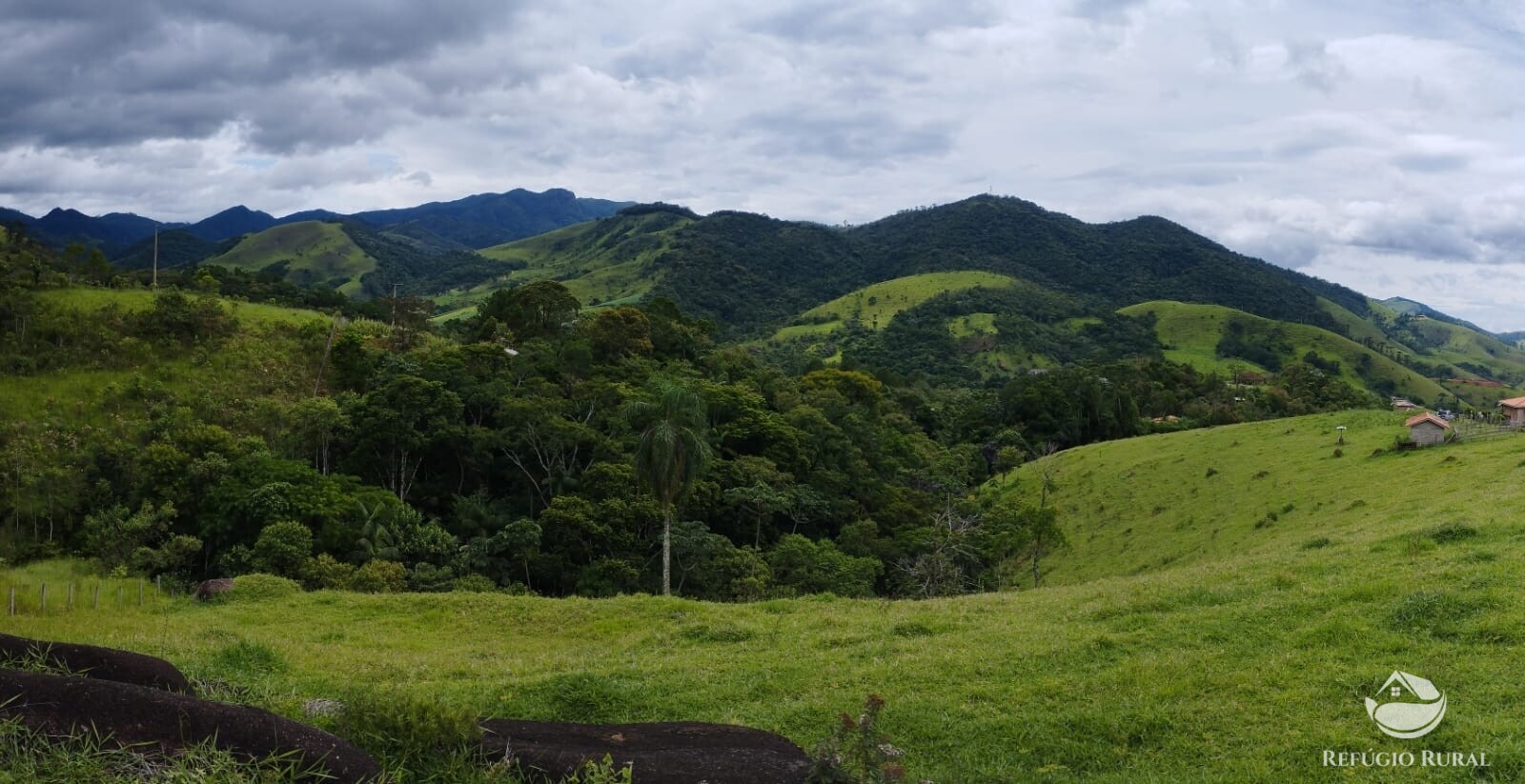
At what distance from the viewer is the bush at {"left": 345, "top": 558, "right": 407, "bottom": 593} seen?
24188 mm

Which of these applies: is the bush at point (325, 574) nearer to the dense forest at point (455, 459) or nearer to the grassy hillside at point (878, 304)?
the dense forest at point (455, 459)

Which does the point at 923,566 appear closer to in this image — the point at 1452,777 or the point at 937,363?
the point at 1452,777

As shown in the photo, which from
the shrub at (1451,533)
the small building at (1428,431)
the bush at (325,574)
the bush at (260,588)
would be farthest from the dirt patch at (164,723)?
the small building at (1428,431)

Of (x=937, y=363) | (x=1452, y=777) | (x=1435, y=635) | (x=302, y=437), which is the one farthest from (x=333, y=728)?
(x=937, y=363)

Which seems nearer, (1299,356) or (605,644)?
(605,644)

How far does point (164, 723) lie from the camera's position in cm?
568

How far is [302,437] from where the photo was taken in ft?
120

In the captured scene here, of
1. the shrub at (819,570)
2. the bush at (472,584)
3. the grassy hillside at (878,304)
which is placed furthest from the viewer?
the grassy hillside at (878,304)

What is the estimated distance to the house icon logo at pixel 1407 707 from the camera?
25.3ft

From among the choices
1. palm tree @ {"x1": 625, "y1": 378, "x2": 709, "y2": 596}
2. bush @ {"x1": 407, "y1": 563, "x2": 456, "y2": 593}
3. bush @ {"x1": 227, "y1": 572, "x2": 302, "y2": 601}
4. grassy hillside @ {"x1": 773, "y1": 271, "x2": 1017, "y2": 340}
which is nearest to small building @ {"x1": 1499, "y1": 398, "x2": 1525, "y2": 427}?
palm tree @ {"x1": 625, "y1": 378, "x2": 709, "y2": 596}

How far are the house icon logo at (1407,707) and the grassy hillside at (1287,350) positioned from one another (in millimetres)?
143277

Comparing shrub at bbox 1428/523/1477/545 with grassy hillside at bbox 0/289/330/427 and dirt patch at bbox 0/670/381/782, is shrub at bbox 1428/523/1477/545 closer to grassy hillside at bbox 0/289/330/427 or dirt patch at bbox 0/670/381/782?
dirt patch at bbox 0/670/381/782

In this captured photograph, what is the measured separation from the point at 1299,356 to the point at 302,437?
16155 centimetres

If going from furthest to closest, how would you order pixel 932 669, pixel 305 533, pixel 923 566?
pixel 923 566 < pixel 305 533 < pixel 932 669
